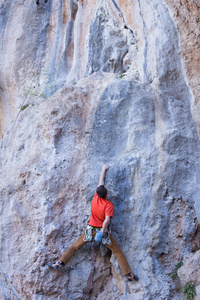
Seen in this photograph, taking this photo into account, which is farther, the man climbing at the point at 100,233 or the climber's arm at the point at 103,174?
the climber's arm at the point at 103,174

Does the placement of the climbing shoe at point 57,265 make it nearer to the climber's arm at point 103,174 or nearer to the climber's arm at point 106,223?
the climber's arm at point 106,223

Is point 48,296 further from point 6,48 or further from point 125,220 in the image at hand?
point 6,48

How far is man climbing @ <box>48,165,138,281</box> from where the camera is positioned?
455cm

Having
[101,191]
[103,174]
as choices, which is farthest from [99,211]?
[103,174]

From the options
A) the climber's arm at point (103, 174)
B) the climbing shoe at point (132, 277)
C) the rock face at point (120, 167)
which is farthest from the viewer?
the climber's arm at point (103, 174)

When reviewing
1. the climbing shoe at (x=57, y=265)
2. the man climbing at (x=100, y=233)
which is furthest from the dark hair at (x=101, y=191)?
the climbing shoe at (x=57, y=265)

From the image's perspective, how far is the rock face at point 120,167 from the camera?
4723 millimetres

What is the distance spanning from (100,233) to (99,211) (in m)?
0.34

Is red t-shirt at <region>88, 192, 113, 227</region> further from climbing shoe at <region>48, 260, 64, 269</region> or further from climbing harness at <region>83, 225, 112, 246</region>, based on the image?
climbing shoe at <region>48, 260, 64, 269</region>

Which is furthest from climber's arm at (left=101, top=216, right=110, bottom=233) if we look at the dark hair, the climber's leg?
the dark hair

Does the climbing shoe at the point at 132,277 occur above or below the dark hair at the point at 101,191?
below

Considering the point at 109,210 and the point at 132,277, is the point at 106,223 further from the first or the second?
the point at 132,277

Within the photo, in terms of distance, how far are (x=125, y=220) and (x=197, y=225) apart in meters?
1.19

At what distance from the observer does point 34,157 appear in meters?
5.63
